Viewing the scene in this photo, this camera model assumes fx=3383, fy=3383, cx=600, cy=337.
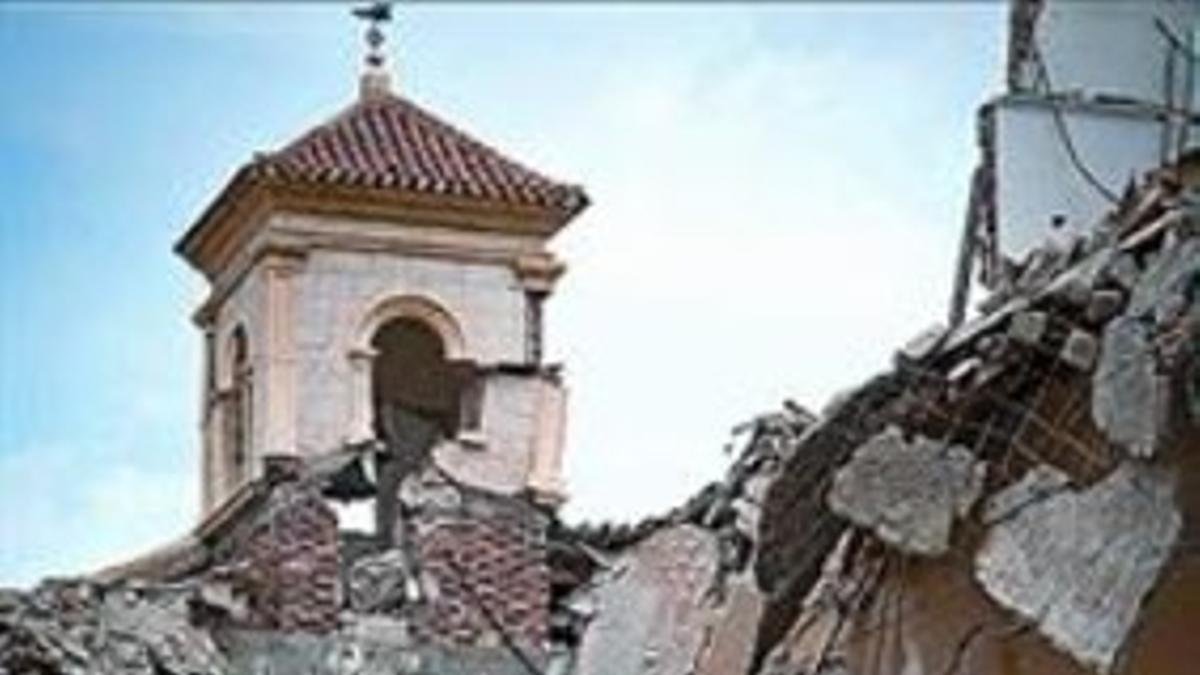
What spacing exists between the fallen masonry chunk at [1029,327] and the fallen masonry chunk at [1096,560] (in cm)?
44

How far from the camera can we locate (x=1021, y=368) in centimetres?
960

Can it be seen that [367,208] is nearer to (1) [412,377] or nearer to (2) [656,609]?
(1) [412,377]

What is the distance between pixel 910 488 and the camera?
9867mm

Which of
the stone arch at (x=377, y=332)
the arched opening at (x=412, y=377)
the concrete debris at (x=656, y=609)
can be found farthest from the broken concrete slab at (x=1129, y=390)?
the stone arch at (x=377, y=332)

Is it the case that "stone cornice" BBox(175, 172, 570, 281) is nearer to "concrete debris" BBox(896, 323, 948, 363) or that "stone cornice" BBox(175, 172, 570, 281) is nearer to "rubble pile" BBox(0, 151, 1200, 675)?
"rubble pile" BBox(0, 151, 1200, 675)

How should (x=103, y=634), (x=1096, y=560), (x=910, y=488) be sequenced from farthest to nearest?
(x=103, y=634) → (x=910, y=488) → (x=1096, y=560)

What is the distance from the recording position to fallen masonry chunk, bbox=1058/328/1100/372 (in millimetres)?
9289

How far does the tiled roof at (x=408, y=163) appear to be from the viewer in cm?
1909

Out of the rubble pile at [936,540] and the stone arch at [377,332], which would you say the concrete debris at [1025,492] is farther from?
the stone arch at [377,332]

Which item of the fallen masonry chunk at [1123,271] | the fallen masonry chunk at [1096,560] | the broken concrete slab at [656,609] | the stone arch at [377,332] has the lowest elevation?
the broken concrete slab at [656,609]

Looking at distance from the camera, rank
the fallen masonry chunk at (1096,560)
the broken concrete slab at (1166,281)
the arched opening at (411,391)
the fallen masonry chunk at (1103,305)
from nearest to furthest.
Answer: the broken concrete slab at (1166,281), the fallen masonry chunk at (1096,560), the fallen masonry chunk at (1103,305), the arched opening at (411,391)

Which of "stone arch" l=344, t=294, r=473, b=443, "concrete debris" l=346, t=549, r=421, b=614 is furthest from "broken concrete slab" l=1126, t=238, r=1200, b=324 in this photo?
"stone arch" l=344, t=294, r=473, b=443

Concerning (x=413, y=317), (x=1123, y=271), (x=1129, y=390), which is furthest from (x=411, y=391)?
(x=1129, y=390)

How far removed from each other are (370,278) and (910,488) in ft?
31.7
